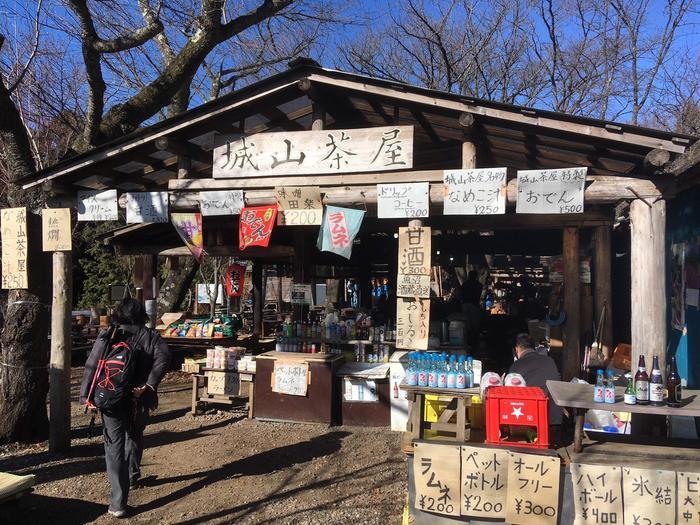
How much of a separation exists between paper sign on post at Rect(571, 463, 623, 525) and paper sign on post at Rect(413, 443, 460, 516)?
0.83m

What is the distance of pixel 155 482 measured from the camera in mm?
5684

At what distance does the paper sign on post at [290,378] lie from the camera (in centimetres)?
750

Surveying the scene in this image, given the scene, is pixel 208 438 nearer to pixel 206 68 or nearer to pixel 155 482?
pixel 155 482

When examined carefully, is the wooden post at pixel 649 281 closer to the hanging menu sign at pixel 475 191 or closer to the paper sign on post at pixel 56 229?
the hanging menu sign at pixel 475 191

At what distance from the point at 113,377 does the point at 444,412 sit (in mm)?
3022

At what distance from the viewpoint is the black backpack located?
15.6 feet

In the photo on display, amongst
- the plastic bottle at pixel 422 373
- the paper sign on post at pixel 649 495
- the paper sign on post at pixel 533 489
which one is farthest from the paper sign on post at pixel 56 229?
the paper sign on post at pixel 649 495

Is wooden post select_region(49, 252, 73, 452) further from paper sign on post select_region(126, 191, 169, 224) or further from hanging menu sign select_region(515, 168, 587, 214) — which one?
hanging menu sign select_region(515, 168, 587, 214)

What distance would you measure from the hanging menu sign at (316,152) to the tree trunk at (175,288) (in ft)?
28.6

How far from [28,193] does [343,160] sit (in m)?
4.39

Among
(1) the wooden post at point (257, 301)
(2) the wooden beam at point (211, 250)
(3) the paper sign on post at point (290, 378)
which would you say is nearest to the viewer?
(3) the paper sign on post at point (290, 378)

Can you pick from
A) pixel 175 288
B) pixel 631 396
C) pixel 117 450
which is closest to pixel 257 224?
pixel 117 450

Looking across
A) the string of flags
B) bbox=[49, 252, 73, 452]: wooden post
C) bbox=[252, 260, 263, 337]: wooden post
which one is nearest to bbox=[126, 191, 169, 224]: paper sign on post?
the string of flags

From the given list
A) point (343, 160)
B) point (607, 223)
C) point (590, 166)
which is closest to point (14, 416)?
point (343, 160)
